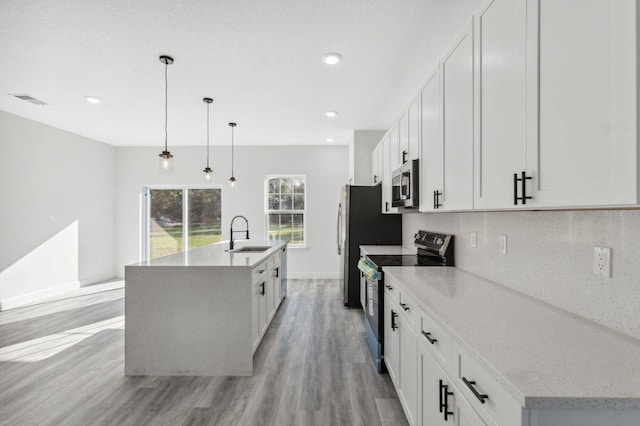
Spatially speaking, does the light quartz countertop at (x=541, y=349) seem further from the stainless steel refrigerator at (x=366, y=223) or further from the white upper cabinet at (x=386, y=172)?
the stainless steel refrigerator at (x=366, y=223)

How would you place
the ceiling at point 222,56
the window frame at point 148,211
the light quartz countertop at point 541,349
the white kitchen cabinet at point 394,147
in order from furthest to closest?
the window frame at point 148,211 < the white kitchen cabinet at point 394,147 < the ceiling at point 222,56 < the light quartz countertop at point 541,349

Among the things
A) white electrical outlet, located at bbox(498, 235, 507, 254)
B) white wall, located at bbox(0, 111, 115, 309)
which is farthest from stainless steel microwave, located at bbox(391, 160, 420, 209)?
white wall, located at bbox(0, 111, 115, 309)

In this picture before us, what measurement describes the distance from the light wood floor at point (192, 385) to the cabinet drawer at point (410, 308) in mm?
728

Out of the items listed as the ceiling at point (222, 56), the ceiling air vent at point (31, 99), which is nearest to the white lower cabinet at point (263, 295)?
the ceiling at point (222, 56)

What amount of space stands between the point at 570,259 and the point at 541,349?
61 centimetres

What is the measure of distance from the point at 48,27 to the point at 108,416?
111 inches

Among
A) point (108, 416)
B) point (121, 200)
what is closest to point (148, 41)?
point (108, 416)

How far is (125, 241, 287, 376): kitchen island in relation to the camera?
8.77ft

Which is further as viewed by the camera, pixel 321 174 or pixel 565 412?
pixel 321 174

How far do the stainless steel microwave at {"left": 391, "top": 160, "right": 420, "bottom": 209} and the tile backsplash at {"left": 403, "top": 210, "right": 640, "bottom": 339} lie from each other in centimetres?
53

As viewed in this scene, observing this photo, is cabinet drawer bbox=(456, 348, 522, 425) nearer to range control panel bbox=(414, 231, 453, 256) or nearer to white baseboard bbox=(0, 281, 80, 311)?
range control panel bbox=(414, 231, 453, 256)

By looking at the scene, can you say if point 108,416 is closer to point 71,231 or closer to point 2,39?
point 2,39

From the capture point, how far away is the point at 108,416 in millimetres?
2154

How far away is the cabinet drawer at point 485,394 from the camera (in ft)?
2.89
